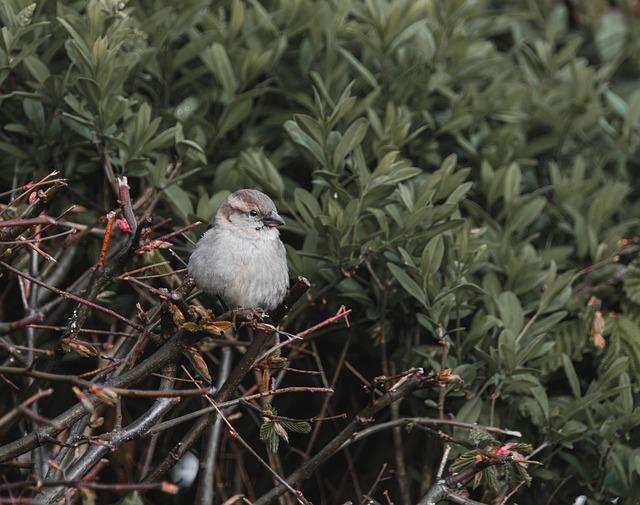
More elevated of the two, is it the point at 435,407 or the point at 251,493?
the point at 435,407

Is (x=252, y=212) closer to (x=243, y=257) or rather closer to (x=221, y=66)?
(x=243, y=257)

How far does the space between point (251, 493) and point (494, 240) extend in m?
1.42

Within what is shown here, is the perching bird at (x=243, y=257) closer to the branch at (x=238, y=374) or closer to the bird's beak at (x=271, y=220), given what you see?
the bird's beak at (x=271, y=220)

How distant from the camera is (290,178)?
397 cm

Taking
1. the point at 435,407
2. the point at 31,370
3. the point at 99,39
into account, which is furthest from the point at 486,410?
the point at 99,39

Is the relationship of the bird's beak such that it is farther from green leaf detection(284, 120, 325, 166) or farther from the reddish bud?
the reddish bud

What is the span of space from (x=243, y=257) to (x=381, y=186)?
59cm

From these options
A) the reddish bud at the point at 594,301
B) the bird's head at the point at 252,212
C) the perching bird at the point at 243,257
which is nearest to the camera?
the perching bird at the point at 243,257

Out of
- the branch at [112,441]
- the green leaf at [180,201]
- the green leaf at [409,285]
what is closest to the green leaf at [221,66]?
the green leaf at [180,201]

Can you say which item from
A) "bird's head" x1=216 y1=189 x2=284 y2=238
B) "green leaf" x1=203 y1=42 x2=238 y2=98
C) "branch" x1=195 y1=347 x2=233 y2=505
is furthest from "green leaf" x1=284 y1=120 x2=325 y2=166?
"branch" x1=195 y1=347 x2=233 y2=505

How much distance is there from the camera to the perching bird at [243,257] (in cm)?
309

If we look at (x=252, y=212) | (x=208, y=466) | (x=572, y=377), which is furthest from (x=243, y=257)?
(x=572, y=377)

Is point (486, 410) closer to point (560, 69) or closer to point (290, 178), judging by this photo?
point (290, 178)

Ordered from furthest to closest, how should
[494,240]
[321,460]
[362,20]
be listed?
[362,20] < [494,240] < [321,460]
